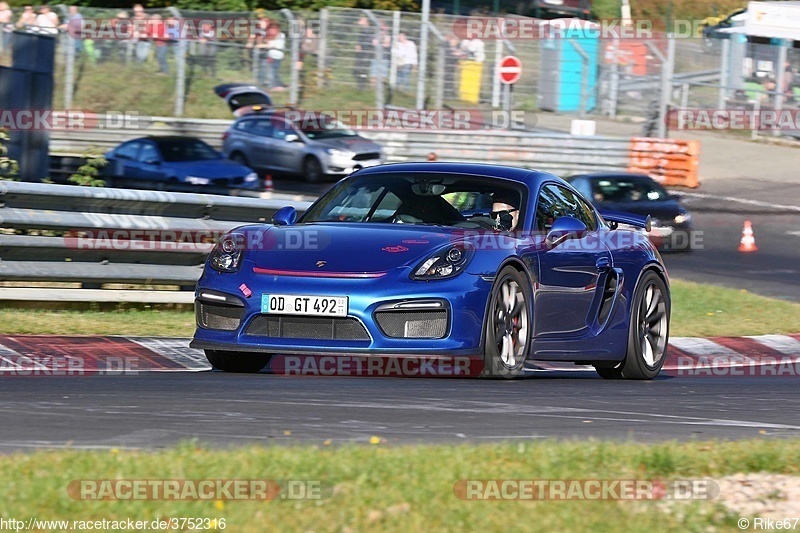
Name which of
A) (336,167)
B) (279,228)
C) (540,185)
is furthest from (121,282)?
(336,167)

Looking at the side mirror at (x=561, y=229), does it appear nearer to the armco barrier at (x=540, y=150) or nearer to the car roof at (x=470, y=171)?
the car roof at (x=470, y=171)

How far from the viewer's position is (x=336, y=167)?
2797cm

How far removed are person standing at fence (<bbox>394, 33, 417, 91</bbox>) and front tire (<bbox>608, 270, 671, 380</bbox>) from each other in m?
22.1

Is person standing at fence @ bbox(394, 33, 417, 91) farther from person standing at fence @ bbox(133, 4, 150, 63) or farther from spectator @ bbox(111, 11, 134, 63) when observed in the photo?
spectator @ bbox(111, 11, 134, 63)

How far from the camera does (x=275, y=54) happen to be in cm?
3158

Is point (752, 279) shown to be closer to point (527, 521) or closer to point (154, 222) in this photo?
point (154, 222)

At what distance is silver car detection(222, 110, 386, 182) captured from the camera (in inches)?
1105

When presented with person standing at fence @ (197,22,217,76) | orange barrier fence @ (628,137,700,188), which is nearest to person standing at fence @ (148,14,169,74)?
person standing at fence @ (197,22,217,76)

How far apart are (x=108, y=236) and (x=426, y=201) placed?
343 centimetres

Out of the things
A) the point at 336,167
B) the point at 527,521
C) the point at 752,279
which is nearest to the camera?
the point at 527,521

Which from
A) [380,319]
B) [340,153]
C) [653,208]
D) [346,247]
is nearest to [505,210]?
[346,247]

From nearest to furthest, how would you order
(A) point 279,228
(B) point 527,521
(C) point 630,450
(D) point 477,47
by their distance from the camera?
1. (B) point 527,521
2. (C) point 630,450
3. (A) point 279,228
4. (D) point 477,47

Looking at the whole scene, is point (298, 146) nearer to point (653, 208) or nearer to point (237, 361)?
point (653, 208)

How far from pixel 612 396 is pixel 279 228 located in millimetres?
2132
